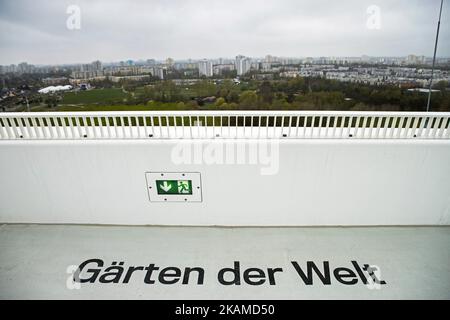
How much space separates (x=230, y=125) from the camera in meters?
2.30

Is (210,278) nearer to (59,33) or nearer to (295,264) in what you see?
(295,264)

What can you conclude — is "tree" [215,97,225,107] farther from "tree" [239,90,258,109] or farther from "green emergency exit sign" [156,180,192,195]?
"green emergency exit sign" [156,180,192,195]

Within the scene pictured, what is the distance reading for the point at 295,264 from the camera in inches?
80.4

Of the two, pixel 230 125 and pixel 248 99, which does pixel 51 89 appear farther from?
pixel 248 99

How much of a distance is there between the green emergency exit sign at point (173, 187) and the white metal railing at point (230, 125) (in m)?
0.43

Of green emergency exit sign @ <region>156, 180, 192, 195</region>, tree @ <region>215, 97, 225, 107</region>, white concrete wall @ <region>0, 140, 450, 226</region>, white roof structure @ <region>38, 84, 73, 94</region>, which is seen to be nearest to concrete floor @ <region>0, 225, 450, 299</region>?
white concrete wall @ <region>0, 140, 450, 226</region>

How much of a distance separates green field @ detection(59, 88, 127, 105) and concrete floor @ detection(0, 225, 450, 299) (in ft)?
4.58

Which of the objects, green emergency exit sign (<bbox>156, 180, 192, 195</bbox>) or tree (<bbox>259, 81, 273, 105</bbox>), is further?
tree (<bbox>259, 81, 273, 105</bbox>)

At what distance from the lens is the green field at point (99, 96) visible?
270 centimetres

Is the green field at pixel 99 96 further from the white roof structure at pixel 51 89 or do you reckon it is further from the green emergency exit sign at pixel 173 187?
the green emergency exit sign at pixel 173 187

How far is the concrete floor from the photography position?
5.92 feet

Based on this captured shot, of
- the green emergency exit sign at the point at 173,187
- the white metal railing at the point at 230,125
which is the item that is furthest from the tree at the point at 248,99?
the green emergency exit sign at the point at 173,187

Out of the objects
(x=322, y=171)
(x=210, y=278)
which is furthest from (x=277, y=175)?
(x=210, y=278)

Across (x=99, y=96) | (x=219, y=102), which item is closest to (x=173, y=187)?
Result: (x=219, y=102)
